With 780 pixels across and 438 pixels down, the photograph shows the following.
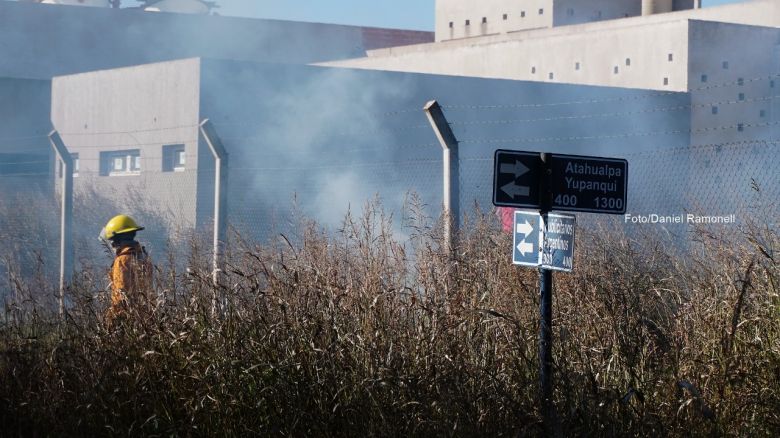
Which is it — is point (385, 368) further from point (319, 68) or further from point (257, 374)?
point (319, 68)

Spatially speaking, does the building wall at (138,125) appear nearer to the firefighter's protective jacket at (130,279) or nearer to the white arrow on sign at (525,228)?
the firefighter's protective jacket at (130,279)

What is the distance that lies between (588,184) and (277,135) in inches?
697

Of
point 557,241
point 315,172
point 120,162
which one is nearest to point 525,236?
point 557,241

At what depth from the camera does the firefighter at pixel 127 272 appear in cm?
658

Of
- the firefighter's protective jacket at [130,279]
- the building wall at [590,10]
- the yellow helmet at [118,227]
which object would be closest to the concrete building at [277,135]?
the yellow helmet at [118,227]

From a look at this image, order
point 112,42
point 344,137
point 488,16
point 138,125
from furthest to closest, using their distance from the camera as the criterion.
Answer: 1. point 488,16
2. point 112,42
3. point 138,125
4. point 344,137

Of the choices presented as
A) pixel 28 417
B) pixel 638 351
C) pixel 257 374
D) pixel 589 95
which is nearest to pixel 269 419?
pixel 257 374

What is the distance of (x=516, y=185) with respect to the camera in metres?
5.32

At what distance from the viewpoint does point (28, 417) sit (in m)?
6.02

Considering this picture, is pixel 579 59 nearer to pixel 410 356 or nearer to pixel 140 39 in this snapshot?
pixel 140 39

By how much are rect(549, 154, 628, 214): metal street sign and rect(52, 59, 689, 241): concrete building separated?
15.1m

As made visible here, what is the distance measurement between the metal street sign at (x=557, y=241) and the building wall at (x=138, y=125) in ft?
53.1

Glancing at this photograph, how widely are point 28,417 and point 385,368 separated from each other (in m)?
1.96

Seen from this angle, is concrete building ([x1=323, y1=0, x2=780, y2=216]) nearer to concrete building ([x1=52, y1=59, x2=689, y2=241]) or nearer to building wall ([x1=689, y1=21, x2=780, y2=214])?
building wall ([x1=689, y1=21, x2=780, y2=214])
